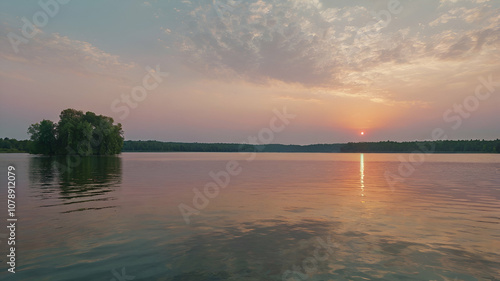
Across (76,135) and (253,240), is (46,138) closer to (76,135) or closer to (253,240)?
(76,135)

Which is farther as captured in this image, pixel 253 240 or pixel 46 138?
pixel 46 138

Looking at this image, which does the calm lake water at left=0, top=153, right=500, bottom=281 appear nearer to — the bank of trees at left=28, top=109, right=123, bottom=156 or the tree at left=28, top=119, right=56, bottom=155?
the bank of trees at left=28, top=109, right=123, bottom=156

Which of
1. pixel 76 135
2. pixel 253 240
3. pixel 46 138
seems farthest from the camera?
pixel 46 138

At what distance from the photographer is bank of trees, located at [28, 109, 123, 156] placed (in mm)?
127062

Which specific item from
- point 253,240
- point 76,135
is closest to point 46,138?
point 76,135

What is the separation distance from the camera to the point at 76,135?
127 metres

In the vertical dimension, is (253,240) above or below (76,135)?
below

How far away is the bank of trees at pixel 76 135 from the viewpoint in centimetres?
12706

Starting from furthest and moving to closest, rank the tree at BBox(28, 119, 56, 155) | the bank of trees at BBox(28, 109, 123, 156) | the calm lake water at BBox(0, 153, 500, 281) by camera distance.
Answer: the tree at BBox(28, 119, 56, 155), the bank of trees at BBox(28, 109, 123, 156), the calm lake water at BBox(0, 153, 500, 281)

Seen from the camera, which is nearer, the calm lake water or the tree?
the calm lake water

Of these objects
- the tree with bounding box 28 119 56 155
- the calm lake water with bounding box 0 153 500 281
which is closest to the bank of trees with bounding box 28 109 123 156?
the tree with bounding box 28 119 56 155

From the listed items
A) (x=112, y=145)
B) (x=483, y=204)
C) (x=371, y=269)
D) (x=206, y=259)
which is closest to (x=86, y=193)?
(x=206, y=259)

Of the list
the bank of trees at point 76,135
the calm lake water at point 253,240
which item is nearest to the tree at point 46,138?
the bank of trees at point 76,135

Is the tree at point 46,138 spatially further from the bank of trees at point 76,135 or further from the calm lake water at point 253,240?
the calm lake water at point 253,240
